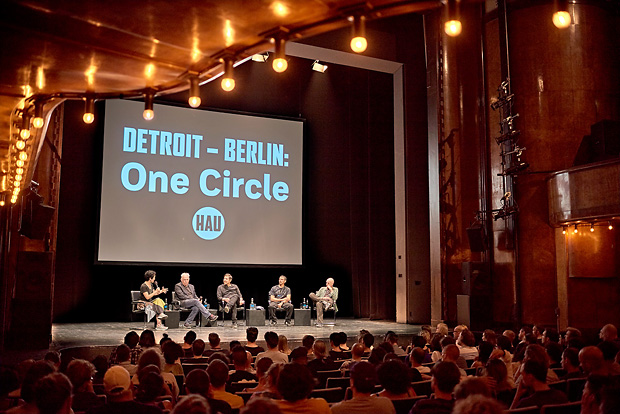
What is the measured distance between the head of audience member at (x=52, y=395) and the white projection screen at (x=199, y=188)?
10306 millimetres

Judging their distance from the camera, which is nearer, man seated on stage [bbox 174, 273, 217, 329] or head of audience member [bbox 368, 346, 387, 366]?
head of audience member [bbox 368, 346, 387, 366]

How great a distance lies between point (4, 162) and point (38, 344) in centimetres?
253

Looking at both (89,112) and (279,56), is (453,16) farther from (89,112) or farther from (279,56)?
(89,112)

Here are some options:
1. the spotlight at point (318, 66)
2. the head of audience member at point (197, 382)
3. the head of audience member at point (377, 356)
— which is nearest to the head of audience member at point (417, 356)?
the head of audience member at point (377, 356)

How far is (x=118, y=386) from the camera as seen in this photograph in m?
2.92

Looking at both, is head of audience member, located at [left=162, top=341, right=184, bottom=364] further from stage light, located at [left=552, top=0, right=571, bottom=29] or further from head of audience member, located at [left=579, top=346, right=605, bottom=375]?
stage light, located at [left=552, top=0, right=571, bottom=29]

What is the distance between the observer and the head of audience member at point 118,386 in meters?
2.81

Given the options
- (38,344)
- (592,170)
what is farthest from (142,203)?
(592,170)

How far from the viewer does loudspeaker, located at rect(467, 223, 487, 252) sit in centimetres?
1121

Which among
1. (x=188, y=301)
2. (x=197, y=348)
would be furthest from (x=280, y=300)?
(x=197, y=348)

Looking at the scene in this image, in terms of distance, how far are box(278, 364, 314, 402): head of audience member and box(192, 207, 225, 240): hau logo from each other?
34.4 feet

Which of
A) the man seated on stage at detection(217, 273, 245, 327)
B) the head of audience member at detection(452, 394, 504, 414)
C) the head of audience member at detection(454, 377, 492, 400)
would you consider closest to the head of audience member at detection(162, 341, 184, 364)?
the head of audience member at detection(454, 377, 492, 400)

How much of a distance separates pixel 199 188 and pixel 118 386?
10256 mm

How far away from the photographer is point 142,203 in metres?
12.6
